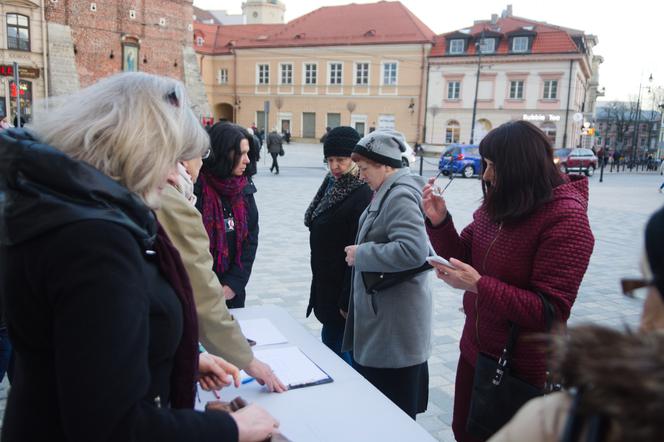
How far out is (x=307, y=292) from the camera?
670 cm

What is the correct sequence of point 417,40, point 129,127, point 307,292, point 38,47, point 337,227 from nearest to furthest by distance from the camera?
point 129,127 < point 337,227 < point 307,292 < point 38,47 < point 417,40

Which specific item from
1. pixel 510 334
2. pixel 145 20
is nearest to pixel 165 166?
pixel 510 334

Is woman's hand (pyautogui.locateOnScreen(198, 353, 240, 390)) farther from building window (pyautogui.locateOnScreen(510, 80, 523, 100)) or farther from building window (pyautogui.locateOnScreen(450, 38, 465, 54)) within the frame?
building window (pyautogui.locateOnScreen(450, 38, 465, 54))

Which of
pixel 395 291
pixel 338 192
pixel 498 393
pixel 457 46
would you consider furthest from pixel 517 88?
pixel 498 393

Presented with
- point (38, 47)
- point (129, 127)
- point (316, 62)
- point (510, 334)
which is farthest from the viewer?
point (316, 62)

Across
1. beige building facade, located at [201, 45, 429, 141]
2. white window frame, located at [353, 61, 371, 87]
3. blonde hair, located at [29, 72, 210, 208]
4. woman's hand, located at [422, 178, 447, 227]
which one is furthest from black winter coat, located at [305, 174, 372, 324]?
white window frame, located at [353, 61, 371, 87]

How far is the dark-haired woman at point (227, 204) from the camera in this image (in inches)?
138

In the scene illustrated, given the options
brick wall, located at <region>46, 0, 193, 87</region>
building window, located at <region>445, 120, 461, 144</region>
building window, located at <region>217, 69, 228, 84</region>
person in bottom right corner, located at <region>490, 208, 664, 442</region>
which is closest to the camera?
person in bottom right corner, located at <region>490, 208, 664, 442</region>

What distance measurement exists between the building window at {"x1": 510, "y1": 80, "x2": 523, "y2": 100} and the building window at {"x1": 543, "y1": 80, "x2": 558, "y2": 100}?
1.78 m

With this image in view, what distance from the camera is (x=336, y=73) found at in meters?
48.4

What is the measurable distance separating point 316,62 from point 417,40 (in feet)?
31.4

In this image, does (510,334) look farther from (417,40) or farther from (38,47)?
(417,40)

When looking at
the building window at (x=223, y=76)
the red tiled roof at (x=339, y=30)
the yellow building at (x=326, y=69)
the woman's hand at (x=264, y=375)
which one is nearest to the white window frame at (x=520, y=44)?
the yellow building at (x=326, y=69)

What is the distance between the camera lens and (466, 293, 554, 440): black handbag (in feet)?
7.15
